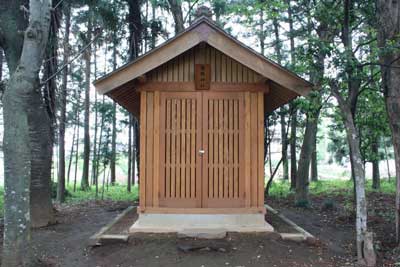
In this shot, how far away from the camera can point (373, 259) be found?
5402 millimetres

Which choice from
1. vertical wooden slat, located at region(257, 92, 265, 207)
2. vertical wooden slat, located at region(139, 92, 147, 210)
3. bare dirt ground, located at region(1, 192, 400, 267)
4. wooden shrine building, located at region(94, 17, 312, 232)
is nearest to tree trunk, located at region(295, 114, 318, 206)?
bare dirt ground, located at region(1, 192, 400, 267)

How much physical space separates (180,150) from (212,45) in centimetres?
211

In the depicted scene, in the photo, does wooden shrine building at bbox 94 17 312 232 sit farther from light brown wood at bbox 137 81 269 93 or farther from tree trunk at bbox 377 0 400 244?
tree trunk at bbox 377 0 400 244

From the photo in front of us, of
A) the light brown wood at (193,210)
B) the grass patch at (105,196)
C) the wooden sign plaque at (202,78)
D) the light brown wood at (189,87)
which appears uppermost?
the wooden sign plaque at (202,78)

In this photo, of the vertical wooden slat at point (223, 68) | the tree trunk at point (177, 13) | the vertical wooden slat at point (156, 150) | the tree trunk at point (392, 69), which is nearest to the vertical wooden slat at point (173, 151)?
the vertical wooden slat at point (156, 150)

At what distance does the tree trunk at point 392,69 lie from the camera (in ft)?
20.3

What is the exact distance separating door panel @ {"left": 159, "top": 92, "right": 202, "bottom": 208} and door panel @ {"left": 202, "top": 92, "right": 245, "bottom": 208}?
159 mm

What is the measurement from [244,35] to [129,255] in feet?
42.9

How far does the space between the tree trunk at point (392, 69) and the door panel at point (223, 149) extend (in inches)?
105

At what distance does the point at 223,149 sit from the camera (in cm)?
700

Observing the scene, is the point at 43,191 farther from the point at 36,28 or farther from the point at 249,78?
the point at 249,78

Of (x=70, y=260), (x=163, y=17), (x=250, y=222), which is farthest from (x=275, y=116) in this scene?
(x=70, y=260)

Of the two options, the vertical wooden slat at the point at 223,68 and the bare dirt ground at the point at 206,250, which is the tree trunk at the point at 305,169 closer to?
the bare dirt ground at the point at 206,250

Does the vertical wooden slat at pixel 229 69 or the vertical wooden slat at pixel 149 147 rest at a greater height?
the vertical wooden slat at pixel 229 69
